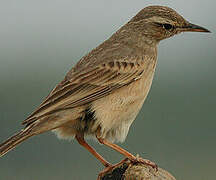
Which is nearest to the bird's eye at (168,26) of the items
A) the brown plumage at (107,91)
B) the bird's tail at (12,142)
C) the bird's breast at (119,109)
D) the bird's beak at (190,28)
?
the brown plumage at (107,91)

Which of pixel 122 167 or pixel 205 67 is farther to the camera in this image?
pixel 205 67

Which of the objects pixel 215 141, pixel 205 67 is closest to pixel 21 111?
pixel 215 141

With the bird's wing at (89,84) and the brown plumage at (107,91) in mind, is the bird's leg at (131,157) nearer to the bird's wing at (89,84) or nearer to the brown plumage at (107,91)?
the brown plumage at (107,91)

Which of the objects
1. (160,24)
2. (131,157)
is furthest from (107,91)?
(160,24)

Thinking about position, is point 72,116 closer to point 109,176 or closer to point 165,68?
point 109,176

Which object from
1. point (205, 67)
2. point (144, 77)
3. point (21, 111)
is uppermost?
point (144, 77)

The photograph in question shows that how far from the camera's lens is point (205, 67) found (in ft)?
201

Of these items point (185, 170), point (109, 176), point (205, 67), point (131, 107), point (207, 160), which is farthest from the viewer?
point (205, 67)

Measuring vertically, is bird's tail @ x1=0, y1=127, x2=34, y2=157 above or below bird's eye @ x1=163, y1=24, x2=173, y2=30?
below

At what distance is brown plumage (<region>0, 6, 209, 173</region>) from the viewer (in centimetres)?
1220

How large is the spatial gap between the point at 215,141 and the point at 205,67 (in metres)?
22.4

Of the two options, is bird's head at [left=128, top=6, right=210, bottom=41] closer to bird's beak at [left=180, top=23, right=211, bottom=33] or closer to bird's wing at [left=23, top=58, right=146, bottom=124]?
bird's beak at [left=180, top=23, right=211, bottom=33]

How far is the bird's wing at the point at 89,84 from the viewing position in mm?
12250

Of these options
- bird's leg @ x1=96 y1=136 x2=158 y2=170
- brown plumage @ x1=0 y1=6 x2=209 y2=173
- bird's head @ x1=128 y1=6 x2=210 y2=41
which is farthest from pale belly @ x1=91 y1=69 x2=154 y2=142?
bird's head @ x1=128 y1=6 x2=210 y2=41
